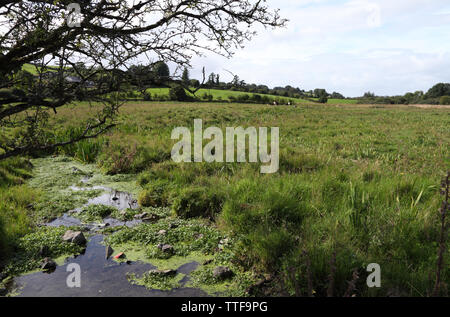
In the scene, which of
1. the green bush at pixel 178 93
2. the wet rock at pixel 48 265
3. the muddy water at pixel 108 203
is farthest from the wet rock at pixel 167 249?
the green bush at pixel 178 93

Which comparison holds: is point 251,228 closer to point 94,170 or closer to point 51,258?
point 51,258

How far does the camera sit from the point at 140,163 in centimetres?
923

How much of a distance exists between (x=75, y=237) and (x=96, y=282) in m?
1.28

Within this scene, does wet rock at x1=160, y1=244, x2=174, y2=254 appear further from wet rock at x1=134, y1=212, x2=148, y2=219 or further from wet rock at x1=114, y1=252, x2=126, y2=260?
wet rock at x1=134, y1=212, x2=148, y2=219

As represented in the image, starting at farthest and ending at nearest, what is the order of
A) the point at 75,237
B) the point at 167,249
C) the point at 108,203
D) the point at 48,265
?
1. the point at 108,203
2. the point at 75,237
3. the point at 167,249
4. the point at 48,265

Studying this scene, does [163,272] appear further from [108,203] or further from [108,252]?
[108,203]

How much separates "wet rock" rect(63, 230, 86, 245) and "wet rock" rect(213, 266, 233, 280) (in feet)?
7.65


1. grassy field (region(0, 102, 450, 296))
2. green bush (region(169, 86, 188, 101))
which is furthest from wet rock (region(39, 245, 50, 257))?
green bush (region(169, 86, 188, 101))

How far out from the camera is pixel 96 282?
3840mm

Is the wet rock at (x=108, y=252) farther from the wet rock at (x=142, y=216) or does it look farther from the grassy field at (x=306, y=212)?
the grassy field at (x=306, y=212)

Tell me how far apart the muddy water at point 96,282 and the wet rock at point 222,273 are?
1.11 feet

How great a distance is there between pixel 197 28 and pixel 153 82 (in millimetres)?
1068

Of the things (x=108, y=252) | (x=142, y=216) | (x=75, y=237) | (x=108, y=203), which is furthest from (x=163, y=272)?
(x=108, y=203)
